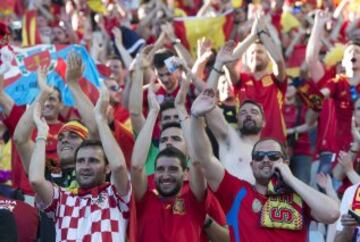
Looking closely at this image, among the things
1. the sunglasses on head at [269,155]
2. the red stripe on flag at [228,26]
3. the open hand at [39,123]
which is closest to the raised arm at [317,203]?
the sunglasses on head at [269,155]

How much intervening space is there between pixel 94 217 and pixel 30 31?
779cm

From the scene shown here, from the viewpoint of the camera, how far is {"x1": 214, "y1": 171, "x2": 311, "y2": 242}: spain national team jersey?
8.34 metres

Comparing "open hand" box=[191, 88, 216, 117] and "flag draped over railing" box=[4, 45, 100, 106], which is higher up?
"flag draped over railing" box=[4, 45, 100, 106]

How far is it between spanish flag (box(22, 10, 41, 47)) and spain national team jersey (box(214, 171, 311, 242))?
754 centimetres

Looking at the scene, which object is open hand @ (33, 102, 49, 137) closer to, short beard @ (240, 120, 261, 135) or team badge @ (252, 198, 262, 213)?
team badge @ (252, 198, 262, 213)

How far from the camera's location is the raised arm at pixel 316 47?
39.2 ft

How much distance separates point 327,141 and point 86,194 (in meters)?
4.20

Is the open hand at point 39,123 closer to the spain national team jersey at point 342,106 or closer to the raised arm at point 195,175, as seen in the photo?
the raised arm at point 195,175

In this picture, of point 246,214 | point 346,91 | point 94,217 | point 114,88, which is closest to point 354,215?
point 246,214

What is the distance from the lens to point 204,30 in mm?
14469

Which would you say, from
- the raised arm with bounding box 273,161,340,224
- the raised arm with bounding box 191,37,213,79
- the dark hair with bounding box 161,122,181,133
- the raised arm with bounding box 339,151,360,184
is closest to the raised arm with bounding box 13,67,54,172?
the dark hair with bounding box 161,122,181,133

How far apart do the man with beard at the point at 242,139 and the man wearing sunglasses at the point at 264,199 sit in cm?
165

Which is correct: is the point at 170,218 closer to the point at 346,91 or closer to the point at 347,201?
the point at 347,201

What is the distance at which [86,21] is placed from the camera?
1572 cm
